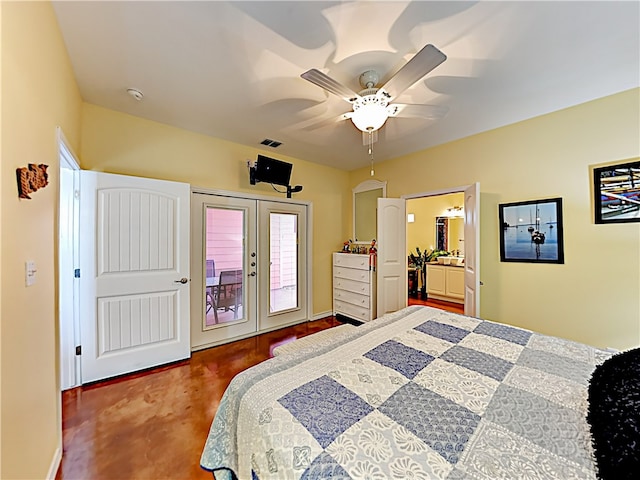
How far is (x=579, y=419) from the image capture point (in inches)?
34.1

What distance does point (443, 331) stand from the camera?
170 cm

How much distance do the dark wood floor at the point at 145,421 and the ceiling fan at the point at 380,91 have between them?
2417mm

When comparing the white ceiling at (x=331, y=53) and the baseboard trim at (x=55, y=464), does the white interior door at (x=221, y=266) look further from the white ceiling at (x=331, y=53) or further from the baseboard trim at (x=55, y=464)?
the baseboard trim at (x=55, y=464)

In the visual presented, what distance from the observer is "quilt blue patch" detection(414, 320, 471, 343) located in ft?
5.24

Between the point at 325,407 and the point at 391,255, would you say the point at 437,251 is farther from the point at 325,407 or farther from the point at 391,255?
the point at 325,407

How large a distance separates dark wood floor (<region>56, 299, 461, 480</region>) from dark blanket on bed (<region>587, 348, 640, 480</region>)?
173 cm

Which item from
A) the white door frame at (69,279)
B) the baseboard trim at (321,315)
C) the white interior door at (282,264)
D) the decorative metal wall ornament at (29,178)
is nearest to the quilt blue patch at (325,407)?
the decorative metal wall ornament at (29,178)

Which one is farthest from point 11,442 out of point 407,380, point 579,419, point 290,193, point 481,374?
point 290,193

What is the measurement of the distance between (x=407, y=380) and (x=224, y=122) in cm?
285

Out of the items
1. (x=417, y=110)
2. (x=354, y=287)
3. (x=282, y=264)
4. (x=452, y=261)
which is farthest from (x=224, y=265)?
(x=452, y=261)

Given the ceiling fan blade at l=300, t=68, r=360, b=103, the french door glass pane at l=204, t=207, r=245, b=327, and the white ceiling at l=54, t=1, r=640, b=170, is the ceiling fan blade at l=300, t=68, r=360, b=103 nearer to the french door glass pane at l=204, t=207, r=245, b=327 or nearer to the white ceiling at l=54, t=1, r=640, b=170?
the white ceiling at l=54, t=1, r=640, b=170

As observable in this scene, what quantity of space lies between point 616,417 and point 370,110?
1.86m

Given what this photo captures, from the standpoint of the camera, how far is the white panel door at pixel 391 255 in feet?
11.7

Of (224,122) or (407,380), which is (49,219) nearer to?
(224,122)
